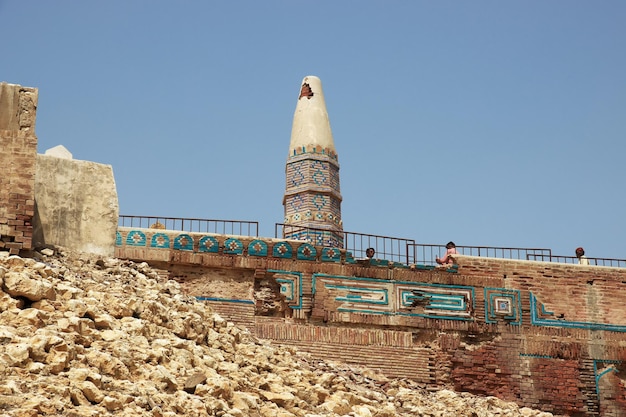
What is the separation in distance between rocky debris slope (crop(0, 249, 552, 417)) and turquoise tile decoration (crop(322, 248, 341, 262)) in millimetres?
2981

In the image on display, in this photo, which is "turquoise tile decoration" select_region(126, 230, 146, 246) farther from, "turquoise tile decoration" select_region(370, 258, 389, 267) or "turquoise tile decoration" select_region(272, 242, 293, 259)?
"turquoise tile decoration" select_region(370, 258, 389, 267)

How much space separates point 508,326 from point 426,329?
4.48 feet

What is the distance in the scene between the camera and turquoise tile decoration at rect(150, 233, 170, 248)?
652 inches

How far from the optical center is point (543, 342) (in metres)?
17.8

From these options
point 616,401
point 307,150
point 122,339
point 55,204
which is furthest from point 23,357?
point 307,150

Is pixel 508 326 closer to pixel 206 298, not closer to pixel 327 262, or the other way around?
pixel 327 262

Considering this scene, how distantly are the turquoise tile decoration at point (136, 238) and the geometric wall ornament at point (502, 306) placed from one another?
5359mm

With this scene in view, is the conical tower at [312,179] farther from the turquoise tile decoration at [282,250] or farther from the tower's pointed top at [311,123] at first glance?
the turquoise tile decoration at [282,250]

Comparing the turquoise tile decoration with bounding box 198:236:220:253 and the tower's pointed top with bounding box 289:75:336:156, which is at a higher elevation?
the tower's pointed top with bounding box 289:75:336:156

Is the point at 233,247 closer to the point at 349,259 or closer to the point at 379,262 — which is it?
the point at 349,259

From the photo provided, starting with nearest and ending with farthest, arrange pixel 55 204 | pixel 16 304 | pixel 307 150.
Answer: pixel 16 304
pixel 55 204
pixel 307 150

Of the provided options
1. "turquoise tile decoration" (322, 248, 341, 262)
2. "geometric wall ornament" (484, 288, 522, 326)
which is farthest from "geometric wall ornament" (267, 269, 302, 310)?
"geometric wall ornament" (484, 288, 522, 326)

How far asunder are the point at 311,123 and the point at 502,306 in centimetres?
653

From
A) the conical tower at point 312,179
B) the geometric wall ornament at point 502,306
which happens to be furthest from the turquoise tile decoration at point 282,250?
the conical tower at point 312,179
